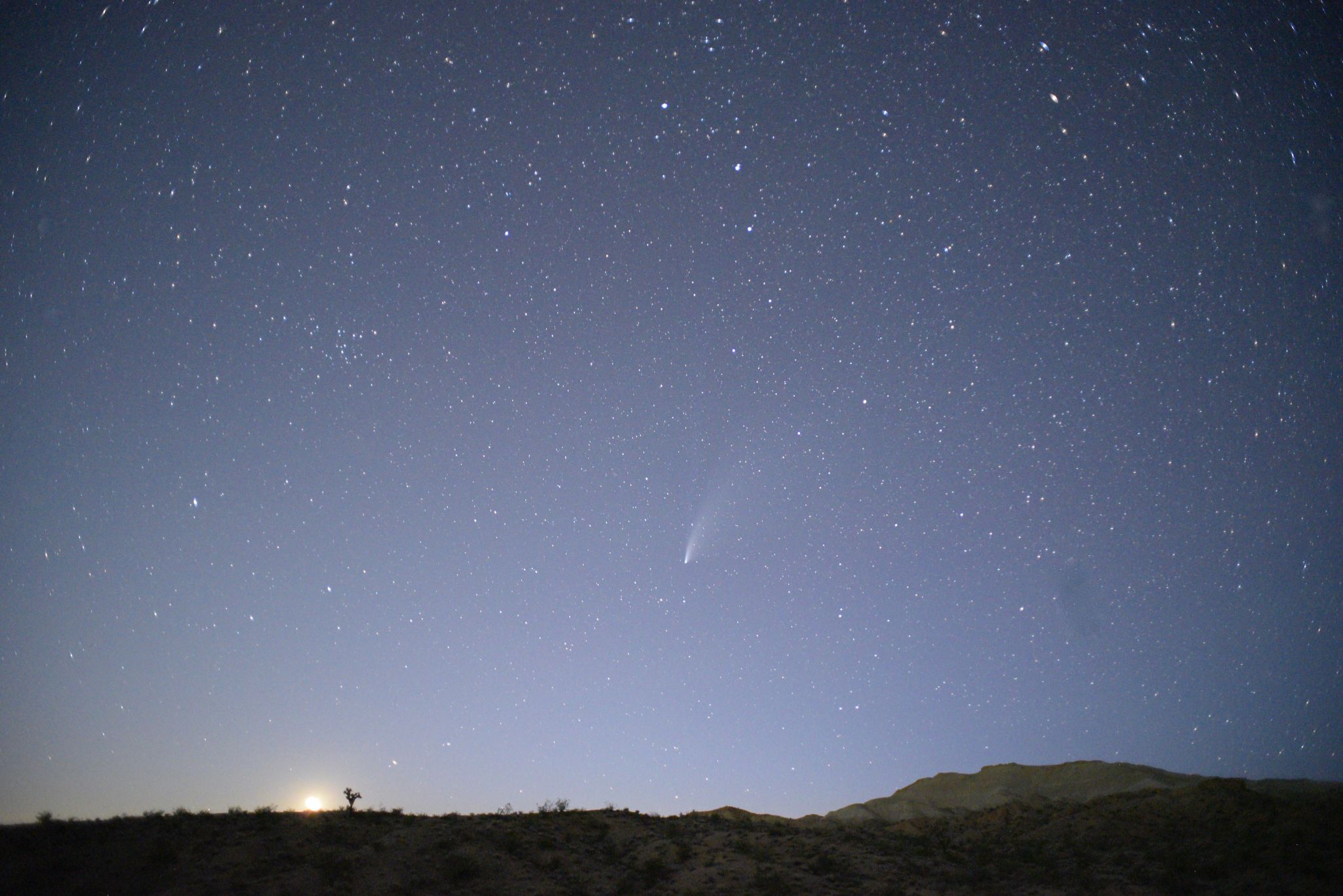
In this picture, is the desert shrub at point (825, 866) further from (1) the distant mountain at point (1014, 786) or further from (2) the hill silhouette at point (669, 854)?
(1) the distant mountain at point (1014, 786)

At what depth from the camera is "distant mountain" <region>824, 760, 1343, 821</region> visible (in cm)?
5000

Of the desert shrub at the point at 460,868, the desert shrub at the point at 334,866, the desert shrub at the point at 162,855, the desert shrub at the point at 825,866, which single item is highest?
the desert shrub at the point at 162,855

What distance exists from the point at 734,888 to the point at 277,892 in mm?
10002

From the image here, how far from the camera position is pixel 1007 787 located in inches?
2303

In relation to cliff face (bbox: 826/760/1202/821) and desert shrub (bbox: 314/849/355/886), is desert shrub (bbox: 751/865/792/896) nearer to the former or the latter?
desert shrub (bbox: 314/849/355/886)

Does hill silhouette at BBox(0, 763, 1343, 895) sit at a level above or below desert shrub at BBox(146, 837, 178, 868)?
below

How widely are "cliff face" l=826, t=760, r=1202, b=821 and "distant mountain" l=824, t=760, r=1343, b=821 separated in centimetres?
5

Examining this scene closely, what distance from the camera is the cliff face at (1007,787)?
51281 millimetres

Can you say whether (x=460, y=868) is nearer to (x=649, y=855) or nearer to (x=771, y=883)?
(x=649, y=855)

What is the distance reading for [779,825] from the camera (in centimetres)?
2422

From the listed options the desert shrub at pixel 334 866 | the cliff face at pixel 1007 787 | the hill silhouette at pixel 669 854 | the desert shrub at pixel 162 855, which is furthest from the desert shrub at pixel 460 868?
the cliff face at pixel 1007 787

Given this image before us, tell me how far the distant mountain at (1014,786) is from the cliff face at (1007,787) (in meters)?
0.05

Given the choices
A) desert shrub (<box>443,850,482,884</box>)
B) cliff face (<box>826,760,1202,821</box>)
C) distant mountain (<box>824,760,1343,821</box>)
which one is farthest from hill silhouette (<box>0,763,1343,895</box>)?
cliff face (<box>826,760,1202,821</box>)

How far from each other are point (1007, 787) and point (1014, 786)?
3.59 feet
